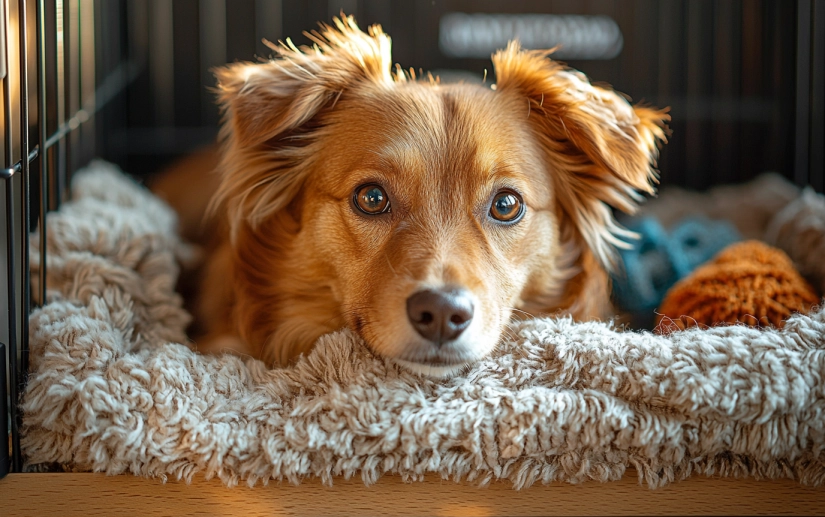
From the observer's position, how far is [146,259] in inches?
70.2

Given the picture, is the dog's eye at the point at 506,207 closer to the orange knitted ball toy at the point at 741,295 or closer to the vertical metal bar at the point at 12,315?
the orange knitted ball toy at the point at 741,295

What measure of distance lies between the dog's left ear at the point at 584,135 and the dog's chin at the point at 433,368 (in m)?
0.55

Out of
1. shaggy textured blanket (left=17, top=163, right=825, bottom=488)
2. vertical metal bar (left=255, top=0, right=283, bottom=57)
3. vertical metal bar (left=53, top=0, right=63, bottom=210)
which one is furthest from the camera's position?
vertical metal bar (left=255, top=0, right=283, bottom=57)

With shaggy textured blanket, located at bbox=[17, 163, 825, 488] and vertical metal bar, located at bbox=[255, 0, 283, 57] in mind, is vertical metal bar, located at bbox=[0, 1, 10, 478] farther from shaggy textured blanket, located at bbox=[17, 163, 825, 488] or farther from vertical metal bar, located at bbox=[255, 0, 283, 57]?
vertical metal bar, located at bbox=[255, 0, 283, 57]

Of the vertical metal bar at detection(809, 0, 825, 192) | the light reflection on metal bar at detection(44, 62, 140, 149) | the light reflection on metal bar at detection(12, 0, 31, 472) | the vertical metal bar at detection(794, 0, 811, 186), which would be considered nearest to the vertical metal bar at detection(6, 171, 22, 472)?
the light reflection on metal bar at detection(12, 0, 31, 472)

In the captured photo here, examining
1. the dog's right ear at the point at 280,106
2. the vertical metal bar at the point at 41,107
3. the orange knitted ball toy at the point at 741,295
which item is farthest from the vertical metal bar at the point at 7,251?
the orange knitted ball toy at the point at 741,295

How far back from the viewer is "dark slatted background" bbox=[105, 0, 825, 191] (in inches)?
101

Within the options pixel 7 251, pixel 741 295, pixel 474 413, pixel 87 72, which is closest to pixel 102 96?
pixel 87 72

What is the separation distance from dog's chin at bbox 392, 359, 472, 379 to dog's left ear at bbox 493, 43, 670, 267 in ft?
1.80

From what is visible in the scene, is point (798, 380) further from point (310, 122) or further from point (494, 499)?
point (310, 122)

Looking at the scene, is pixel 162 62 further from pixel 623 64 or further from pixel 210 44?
pixel 623 64

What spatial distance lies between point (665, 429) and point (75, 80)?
1.91m

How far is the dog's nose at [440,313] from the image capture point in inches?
47.8

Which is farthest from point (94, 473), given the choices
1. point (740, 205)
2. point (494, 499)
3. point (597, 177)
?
point (740, 205)
